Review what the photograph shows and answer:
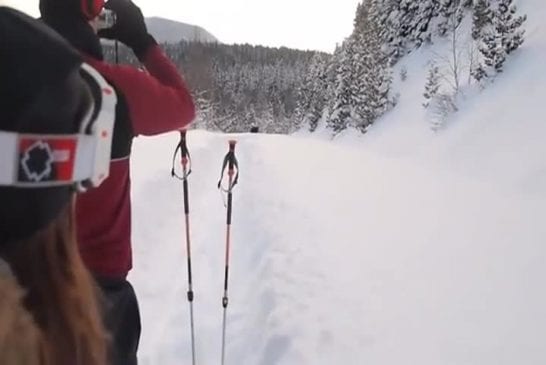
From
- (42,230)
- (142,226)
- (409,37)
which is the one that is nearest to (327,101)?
(409,37)

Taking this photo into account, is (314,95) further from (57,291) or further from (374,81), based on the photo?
(57,291)

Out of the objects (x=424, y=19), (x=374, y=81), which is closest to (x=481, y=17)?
(x=424, y=19)

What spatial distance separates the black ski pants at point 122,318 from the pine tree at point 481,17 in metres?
25.6

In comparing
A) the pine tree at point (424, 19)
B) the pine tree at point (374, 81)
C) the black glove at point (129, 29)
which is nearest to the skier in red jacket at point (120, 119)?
the black glove at point (129, 29)

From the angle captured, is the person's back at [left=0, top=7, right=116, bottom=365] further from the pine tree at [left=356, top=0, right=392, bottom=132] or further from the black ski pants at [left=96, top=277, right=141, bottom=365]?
the pine tree at [left=356, top=0, right=392, bottom=132]

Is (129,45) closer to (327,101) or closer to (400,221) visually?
(400,221)

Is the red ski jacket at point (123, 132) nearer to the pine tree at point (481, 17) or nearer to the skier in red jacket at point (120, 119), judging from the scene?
the skier in red jacket at point (120, 119)

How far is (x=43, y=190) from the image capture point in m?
0.87

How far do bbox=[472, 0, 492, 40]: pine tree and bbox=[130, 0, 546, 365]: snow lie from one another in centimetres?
1349

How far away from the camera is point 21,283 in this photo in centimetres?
86

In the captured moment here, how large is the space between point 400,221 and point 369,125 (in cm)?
2548

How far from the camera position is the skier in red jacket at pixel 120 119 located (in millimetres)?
1740

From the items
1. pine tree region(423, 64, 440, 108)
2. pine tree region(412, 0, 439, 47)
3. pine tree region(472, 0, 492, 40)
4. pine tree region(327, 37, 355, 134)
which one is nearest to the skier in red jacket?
pine tree region(423, 64, 440, 108)

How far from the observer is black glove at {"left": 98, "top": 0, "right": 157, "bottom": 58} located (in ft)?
6.35
